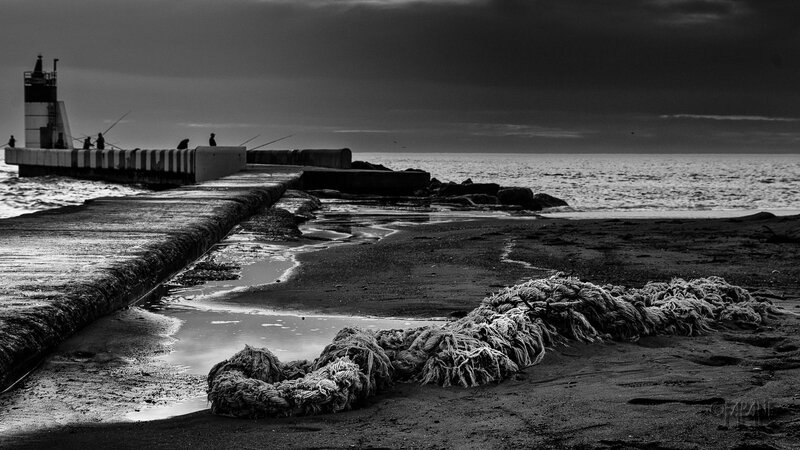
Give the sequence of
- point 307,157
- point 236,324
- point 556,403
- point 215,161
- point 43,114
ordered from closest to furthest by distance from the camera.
→ point 556,403 < point 236,324 < point 215,161 < point 307,157 < point 43,114

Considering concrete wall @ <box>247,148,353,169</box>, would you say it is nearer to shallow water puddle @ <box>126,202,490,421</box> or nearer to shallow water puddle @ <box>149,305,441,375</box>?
shallow water puddle @ <box>126,202,490,421</box>

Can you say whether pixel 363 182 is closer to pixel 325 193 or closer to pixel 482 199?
pixel 325 193

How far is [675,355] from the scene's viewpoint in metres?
4.09

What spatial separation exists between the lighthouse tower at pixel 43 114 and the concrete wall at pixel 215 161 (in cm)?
2717

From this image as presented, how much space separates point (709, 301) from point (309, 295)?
8.68ft

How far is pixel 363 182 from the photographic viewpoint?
80.9ft

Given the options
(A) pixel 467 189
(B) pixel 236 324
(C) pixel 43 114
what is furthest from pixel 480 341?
(C) pixel 43 114

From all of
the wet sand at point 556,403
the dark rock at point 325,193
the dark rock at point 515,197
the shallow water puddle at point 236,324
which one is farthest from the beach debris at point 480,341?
the dark rock at point 325,193

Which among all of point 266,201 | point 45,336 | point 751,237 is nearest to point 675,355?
point 45,336

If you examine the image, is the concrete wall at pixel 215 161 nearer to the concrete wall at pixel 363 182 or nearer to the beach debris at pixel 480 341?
the concrete wall at pixel 363 182

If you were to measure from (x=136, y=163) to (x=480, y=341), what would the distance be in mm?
33014

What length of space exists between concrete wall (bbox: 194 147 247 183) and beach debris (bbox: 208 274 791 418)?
2095cm

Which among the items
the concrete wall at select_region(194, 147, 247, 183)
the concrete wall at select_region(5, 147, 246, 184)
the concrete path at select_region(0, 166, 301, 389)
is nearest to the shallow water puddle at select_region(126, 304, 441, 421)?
the concrete path at select_region(0, 166, 301, 389)

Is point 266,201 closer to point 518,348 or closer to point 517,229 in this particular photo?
point 517,229
